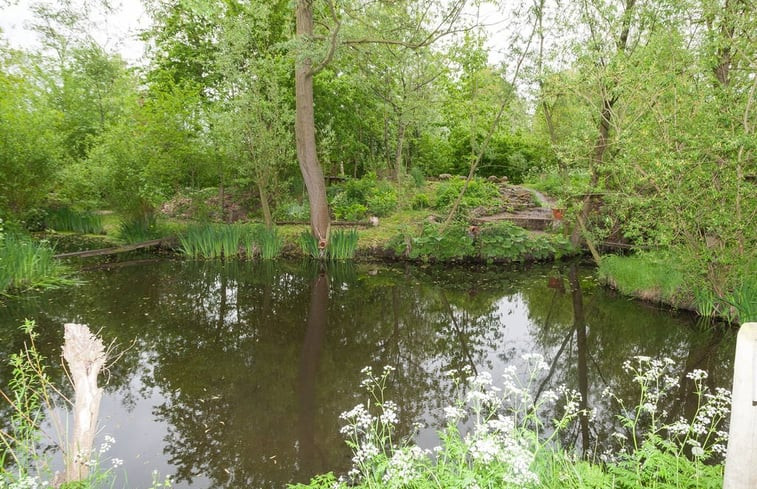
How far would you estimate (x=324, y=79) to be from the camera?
1409 cm

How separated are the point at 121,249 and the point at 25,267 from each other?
3.64m

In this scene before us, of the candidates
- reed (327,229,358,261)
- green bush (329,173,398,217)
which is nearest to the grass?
reed (327,229,358,261)

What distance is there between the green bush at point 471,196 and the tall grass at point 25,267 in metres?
10.7

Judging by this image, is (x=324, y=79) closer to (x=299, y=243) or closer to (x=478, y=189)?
(x=299, y=243)

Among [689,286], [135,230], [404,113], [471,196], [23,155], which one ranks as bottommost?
[689,286]

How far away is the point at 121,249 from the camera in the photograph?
39.1 ft

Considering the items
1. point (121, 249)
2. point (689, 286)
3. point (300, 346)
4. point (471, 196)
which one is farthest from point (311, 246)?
point (689, 286)

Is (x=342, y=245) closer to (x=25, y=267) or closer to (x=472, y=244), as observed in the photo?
(x=472, y=244)

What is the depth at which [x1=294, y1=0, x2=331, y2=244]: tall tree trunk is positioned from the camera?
11688 mm

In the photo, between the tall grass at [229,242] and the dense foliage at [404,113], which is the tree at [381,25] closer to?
the dense foliage at [404,113]

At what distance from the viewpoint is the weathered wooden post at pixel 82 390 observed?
9.52 ft

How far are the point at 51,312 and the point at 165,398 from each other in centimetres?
397

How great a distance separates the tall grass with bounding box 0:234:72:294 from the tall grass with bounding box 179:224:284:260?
333cm

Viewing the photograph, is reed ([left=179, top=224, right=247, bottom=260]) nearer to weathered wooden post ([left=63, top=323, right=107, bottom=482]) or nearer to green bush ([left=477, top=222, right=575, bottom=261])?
green bush ([left=477, top=222, right=575, bottom=261])
